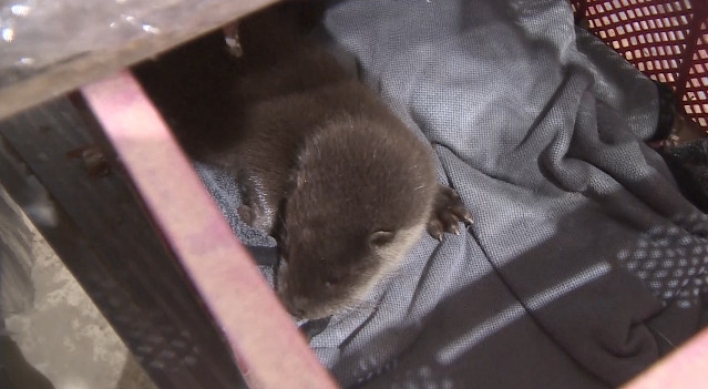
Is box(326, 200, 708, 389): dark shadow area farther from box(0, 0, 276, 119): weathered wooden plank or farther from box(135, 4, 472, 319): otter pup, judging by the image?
box(0, 0, 276, 119): weathered wooden plank

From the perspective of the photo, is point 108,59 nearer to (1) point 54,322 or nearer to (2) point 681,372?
(2) point 681,372

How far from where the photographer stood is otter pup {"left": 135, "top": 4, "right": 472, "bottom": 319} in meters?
0.99

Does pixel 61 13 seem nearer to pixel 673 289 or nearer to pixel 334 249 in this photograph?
pixel 334 249

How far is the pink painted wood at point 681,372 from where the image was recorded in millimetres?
521

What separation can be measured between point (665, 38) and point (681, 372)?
101cm

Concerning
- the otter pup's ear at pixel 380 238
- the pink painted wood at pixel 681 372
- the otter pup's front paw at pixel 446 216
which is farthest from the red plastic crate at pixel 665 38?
the pink painted wood at pixel 681 372

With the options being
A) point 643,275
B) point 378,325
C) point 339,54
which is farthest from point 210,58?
point 643,275

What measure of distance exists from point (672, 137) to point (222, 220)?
44.0 inches

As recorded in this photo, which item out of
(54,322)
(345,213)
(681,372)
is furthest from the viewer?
(54,322)

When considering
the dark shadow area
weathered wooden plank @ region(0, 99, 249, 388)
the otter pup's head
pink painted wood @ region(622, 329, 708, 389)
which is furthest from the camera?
the dark shadow area

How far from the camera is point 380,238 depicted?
3.27ft

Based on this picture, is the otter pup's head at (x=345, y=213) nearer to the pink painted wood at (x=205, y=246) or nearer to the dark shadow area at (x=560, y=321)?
the dark shadow area at (x=560, y=321)

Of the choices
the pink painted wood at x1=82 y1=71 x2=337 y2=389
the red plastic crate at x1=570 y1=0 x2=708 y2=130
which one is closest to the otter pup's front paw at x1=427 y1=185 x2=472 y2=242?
the red plastic crate at x1=570 y1=0 x2=708 y2=130

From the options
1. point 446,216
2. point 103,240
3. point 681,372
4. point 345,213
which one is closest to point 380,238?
point 345,213
